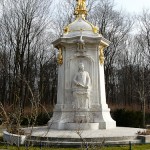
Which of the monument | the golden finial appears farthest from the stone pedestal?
the golden finial

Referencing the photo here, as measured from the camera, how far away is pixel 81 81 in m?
13.9

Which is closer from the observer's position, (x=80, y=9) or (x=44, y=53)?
(x=80, y=9)

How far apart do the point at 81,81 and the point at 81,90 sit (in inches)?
17.4

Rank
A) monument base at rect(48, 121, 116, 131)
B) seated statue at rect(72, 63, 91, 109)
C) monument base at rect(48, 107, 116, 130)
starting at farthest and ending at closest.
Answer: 1. seated statue at rect(72, 63, 91, 109)
2. monument base at rect(48, 107, 116, 130)
3. monument base at rect(48, 121, 116, 131)

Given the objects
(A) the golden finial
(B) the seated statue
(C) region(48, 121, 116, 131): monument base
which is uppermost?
(A) the golden finial

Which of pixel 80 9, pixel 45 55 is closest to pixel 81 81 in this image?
pixel 80 9

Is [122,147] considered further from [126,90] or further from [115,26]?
[126,90]

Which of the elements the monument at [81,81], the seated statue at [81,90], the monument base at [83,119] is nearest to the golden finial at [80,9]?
the monument at [81,81]

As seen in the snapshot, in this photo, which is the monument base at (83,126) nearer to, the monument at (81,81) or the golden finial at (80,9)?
the monument at (81,81)

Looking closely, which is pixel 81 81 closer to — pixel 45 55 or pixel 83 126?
pixel 83 126

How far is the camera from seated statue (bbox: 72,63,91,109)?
13.9 metres

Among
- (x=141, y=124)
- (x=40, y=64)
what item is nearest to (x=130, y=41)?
(x=40, y=64)

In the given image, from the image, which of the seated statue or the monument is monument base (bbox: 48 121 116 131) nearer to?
the monument

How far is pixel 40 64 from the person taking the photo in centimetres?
3288
